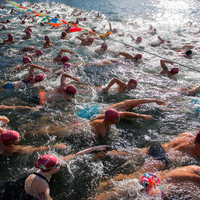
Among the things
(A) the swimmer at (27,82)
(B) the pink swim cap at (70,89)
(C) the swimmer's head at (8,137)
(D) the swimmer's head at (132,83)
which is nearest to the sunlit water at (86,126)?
(A) the swimmer at (27,82)

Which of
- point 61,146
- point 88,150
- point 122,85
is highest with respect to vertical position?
point 122,85

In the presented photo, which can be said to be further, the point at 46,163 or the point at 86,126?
the point at 86,126

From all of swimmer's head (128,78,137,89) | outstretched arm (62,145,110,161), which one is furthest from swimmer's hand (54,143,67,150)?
swimmer's head (128,78,137,89)

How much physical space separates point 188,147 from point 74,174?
2.70m

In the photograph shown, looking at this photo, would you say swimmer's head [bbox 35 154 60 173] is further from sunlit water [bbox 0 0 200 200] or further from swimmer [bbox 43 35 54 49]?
swimmer [bbox 43 35 54 49]

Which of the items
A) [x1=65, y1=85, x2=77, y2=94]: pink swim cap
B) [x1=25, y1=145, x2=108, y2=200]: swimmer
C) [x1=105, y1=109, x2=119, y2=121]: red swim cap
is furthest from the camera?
[x1=65, y1=85, x2=77, y2=94]: pink swim cap

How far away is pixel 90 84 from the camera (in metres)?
6.82

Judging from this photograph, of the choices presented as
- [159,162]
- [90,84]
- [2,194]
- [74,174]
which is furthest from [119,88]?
[2,194]

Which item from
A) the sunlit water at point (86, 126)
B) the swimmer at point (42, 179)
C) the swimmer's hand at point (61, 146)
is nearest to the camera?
the swimmer at point (42, 179)

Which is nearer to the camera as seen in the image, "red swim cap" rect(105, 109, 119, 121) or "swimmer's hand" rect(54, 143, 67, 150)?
"red swim cap" rect(105, 109, 119, 121)

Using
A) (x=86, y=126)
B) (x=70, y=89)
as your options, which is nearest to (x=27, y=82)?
(x=70, y=89)

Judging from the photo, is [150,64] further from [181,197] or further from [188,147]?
[181,197]

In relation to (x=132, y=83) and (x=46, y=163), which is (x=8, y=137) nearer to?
(x=46, y=163)

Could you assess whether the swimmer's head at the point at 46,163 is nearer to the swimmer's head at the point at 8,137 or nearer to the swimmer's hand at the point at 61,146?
the swimmer's head at the point at 8,137
